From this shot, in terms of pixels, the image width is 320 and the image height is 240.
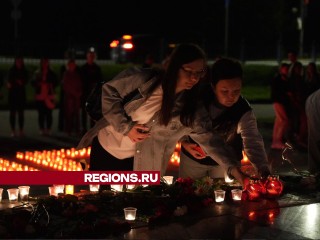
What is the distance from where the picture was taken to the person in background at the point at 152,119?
16.1ft

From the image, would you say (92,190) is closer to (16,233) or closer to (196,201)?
(196,201)

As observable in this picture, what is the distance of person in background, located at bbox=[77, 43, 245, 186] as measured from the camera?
4922 mm

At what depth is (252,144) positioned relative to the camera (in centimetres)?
542

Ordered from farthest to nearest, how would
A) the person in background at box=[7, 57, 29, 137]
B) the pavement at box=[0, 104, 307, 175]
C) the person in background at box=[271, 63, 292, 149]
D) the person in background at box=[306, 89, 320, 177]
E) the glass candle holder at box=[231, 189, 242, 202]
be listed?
the person in background at box=[7, 57, 29, 137] < the person in background at box=[271, 63, 292, 149] < the pavement at box=[0, 104, 307, 175] < the person in background at box=[306, 89, 320, 177] < the glass candle holder at box=[231, 189, 242, 202]

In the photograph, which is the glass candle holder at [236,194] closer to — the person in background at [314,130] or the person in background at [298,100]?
the person in background at [314,130]

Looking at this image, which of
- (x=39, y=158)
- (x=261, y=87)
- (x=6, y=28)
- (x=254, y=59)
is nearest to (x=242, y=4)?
(x=254, y=59)

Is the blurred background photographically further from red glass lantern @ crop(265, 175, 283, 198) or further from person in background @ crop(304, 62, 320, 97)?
red glass lantern @ crop(265, 175, 283, 198)

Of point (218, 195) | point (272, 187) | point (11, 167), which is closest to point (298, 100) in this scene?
point (11, 167)

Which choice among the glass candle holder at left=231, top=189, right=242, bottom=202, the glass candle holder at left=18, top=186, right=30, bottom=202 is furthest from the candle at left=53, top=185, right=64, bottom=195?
the glass candle holder at left=231, top=189, right=242, bottom=202

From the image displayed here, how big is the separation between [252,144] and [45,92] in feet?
28.1

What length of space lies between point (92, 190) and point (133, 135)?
0.88m

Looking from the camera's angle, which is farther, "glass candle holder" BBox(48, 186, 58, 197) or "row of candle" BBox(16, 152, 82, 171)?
"row of candle" BBox(16, 152, 82, 171)

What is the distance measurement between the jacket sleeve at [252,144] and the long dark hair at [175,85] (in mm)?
542

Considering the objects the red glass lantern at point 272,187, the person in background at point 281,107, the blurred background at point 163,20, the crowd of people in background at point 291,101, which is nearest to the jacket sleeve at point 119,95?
the red glass lantern at point 272,187
